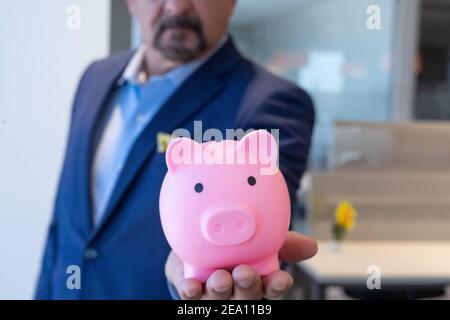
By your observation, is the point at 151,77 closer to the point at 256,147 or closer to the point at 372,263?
the point at 256,147

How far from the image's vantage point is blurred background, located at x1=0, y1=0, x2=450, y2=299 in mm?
448

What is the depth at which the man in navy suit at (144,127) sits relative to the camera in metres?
0.46

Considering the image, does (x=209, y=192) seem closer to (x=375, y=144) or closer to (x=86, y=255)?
(x=86, y=255)

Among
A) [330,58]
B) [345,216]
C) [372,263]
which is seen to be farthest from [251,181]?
[330,58]

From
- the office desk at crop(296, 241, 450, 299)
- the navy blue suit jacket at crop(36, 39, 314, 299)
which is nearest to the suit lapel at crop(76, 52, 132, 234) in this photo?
the navy blue suit jacket at crop(36, 39, 314, 299)

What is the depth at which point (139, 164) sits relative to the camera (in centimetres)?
47

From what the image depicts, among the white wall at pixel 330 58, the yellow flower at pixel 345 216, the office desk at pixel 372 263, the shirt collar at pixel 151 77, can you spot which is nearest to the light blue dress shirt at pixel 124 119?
the shirt collar at pixel 151 77

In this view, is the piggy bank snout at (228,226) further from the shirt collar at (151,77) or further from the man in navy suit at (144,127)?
the shirt collar at (151,77)

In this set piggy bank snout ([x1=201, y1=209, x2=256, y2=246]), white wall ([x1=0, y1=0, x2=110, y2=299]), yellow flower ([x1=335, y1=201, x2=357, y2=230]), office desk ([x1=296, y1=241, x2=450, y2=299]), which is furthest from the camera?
yellow flower ([x1=335, y1=201, x2=357, y2=230])

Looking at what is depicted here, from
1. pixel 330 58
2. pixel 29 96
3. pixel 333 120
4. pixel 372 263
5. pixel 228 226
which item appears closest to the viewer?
pixel 228 226

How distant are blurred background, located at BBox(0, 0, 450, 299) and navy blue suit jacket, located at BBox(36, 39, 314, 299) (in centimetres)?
3

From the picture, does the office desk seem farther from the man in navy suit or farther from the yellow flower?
the man in navy suit

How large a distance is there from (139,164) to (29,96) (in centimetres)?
11

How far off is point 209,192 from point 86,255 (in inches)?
11.5
